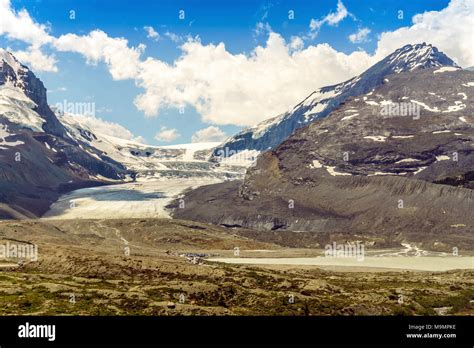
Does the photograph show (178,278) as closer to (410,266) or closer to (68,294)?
(68,294)
